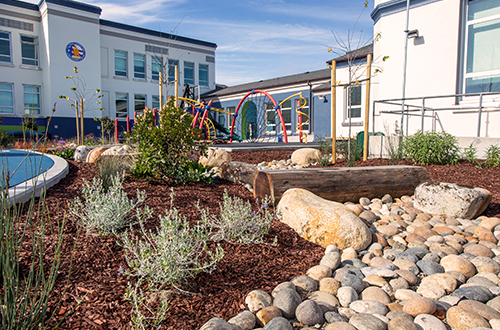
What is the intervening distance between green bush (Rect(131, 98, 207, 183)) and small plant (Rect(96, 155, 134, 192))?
27cm

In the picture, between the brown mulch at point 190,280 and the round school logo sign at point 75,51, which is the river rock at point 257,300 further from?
the round school logo sign at point 75,51

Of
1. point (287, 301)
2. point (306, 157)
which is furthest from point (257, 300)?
point (306, 157)

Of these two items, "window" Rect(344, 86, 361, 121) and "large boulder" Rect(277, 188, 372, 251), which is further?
"window" Rect(344, 86, 361, 121)

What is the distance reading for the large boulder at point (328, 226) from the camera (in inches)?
115

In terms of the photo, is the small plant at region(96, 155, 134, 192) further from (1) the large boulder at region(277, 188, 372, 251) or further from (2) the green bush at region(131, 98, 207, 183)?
(1) the large boulder at region(277, 188, 372, 251)

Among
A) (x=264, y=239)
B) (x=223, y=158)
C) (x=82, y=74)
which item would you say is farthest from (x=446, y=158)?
(x=82, y=74)

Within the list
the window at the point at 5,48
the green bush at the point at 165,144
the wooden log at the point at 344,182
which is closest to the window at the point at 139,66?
the window at the point at 5,48

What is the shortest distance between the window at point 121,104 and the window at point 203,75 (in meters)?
5.75

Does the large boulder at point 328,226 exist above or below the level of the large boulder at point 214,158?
below

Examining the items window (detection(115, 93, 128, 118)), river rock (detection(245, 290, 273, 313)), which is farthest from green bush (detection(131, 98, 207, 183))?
window (detection(115, 93, 128, 118))

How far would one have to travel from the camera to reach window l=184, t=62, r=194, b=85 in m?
24.1

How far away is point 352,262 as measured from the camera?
107 inches

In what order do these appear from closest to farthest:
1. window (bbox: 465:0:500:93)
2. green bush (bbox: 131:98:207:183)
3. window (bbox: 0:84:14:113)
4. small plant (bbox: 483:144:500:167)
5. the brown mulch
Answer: the brown mulch
green bush (bbox: 131:98:207:183)
small plant (bbox: 483:144:500:167)
window (bbox: 465:0:500:93)
window (bbox: 0:84:14:113)

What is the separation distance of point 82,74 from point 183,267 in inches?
811
